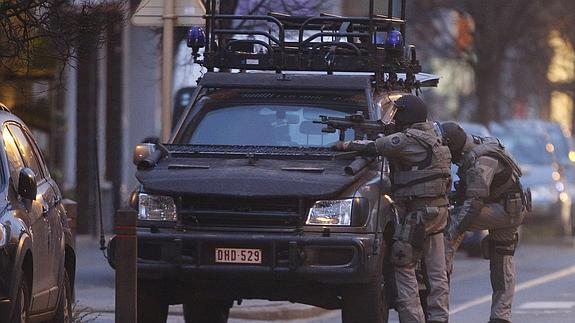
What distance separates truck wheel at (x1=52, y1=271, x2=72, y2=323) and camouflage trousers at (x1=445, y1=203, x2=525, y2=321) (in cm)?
307

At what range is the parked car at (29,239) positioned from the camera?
30.3ft

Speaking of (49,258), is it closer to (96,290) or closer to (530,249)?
(96,290)

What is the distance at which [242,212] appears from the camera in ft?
Answer: 36.3

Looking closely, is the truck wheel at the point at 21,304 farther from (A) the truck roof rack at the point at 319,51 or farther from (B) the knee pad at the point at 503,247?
(B) the knee pad at the point at 503,247

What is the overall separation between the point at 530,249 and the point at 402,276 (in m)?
15.4

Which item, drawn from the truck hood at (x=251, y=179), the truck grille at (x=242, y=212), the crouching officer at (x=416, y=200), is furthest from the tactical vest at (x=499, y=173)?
the truck grille at (x=242, y=212)

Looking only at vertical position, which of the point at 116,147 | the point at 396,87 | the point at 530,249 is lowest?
the point at 530,249

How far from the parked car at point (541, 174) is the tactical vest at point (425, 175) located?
15727 millimetres

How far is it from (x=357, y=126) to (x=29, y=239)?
290 cm

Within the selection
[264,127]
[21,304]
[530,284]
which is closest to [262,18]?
[264,127]

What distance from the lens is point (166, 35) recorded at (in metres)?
14.1

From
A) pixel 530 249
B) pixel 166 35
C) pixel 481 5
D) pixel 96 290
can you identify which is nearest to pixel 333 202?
pixel 166 35

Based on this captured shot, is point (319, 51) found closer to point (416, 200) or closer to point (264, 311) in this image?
point (416, 200)

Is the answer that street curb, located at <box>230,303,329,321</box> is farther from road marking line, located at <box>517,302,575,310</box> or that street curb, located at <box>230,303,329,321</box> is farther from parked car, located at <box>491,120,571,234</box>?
parked car, located at <box>491,120,571,234</box>
